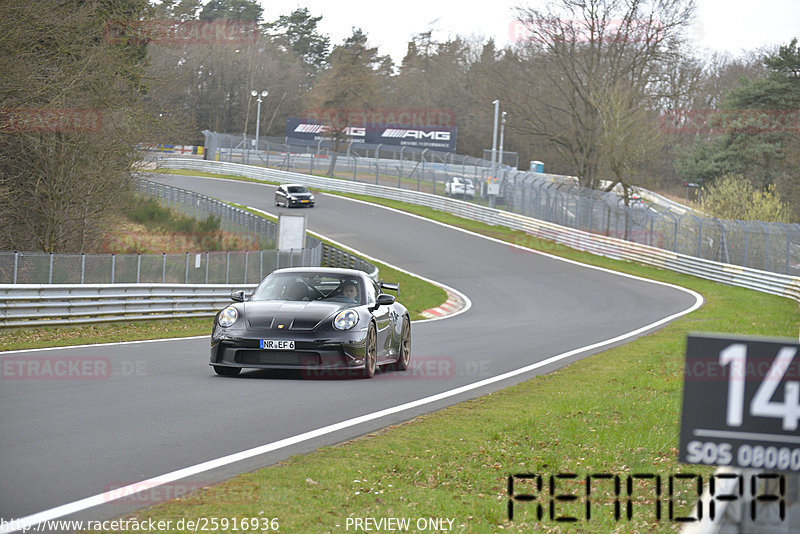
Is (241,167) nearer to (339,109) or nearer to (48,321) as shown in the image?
(339,109)

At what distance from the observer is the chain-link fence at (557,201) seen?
3994cm

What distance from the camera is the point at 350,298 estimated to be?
42.7ft

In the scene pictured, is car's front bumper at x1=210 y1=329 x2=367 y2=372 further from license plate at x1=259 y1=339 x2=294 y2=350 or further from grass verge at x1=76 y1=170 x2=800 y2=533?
grass verge at x1=76 y1=170 x2=800 y2=533

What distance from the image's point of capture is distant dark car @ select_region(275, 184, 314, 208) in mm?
58000

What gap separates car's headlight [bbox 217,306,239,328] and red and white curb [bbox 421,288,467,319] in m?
16.6

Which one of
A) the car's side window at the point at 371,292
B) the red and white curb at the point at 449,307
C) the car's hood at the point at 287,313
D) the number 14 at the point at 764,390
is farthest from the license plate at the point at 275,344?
the red and white curb at the point at 449,307

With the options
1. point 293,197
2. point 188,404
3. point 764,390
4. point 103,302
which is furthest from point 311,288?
point 293,197

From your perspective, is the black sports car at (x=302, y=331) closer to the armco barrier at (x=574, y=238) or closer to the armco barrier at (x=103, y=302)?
the armco barrier at (x=103, y=302)

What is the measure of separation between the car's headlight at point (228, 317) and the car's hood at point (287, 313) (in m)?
0.12

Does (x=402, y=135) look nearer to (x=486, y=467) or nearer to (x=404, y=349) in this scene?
(x=404, y=349)

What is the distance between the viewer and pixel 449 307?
31359mm

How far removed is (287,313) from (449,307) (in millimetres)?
19542

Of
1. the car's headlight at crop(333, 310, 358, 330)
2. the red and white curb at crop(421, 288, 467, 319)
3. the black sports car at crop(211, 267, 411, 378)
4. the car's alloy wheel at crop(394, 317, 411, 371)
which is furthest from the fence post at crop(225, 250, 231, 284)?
the car's headlight at crop(333, 310, 358, 330)

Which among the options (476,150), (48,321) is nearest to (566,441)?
(48,321)
